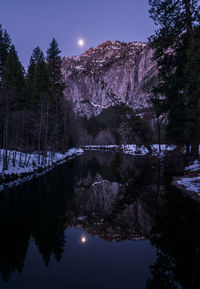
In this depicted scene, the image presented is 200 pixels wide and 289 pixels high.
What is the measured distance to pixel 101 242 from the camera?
6727 mm

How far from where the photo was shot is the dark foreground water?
4684 mm

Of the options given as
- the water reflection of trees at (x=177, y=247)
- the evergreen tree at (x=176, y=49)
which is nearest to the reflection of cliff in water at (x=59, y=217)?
the water reflection of trees at (x=177, y=247)

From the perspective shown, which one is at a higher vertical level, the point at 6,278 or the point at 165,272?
the point at 165,272

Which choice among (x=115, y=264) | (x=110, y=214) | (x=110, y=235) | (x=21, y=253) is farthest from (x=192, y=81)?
(x=21, y=253)

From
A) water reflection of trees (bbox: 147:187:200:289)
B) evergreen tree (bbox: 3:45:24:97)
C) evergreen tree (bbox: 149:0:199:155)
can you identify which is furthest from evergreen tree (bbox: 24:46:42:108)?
water reflection of trees (bbox: 147:187:200:289)

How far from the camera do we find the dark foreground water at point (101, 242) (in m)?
4.68

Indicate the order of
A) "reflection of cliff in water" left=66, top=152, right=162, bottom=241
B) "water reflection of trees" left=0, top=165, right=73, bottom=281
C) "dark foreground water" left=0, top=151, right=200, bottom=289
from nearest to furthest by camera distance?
"dark foreground water" left=0, top=151, right=200, bottom=289 < "water reflection of trees" left=0, top=165, right=73, bottom=281 < "reflection of cliff in water" left=66, top=152, right=162, bottom=241

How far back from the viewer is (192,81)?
14.5 metres

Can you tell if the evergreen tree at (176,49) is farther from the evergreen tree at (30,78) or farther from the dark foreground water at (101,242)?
the evergreen tree at (30,78)

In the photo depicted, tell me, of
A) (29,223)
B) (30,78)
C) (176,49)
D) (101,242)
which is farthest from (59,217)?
(30,78)

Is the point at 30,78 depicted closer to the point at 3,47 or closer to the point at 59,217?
the point at 3,47

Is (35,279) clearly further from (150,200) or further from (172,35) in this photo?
(172,35)

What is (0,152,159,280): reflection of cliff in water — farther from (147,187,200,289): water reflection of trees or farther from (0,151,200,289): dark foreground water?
(147,187,200,289): water reflection of trees

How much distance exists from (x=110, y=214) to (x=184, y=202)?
13.3 ft
